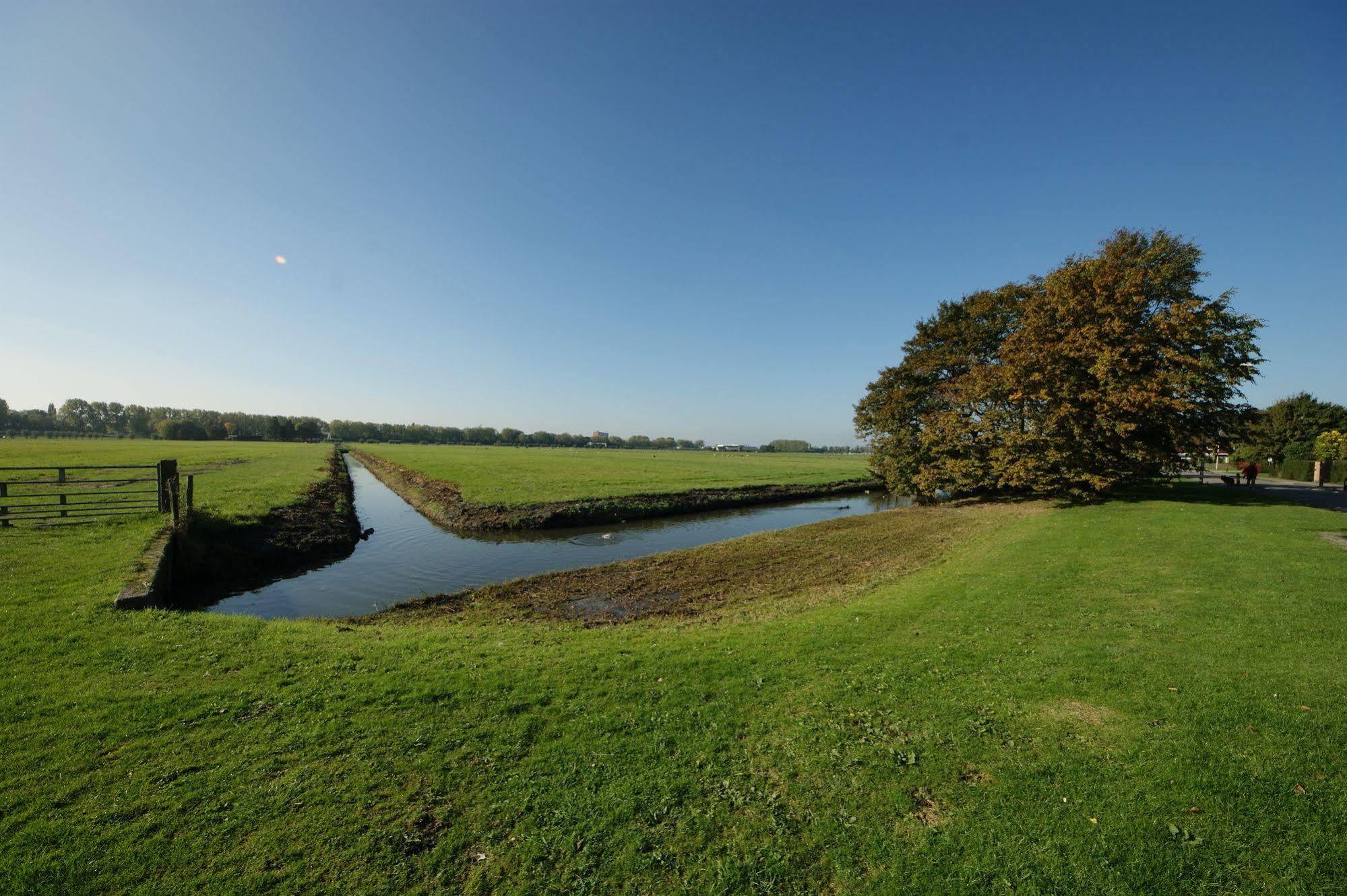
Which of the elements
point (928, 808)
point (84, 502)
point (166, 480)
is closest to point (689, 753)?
point (928, 808)

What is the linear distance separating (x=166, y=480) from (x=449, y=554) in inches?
350

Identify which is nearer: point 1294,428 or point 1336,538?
point 1336,538

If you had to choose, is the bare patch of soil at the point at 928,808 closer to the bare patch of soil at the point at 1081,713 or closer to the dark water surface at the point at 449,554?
the bare patch of soil at the point at 1081,713

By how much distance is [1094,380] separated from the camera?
23375mm

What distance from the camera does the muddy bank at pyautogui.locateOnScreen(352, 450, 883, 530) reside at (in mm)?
25562

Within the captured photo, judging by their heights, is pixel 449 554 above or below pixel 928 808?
below

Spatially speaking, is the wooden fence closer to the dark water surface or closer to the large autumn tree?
the dark water surface

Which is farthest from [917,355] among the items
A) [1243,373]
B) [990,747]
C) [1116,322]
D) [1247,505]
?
[990,747]

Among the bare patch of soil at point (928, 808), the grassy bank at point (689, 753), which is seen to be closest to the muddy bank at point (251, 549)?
the grassy bank at point (689, 753)

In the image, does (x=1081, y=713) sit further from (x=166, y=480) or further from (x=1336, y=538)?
(x=166, y=480)

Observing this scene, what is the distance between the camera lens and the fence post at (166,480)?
50.9 feet

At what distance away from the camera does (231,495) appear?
2495 cm

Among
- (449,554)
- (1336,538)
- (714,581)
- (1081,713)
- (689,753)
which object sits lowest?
(449,554)

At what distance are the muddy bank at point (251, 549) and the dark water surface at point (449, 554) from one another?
0.84m
